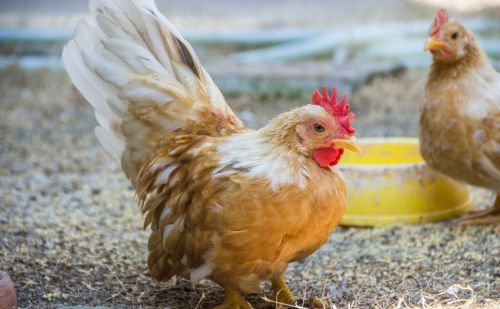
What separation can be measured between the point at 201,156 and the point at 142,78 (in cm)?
59

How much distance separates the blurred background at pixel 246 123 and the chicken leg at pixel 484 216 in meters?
0.09

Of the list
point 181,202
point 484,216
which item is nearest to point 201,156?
point 181,202

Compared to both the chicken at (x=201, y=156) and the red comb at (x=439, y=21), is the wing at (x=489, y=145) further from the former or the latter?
the chicken at (x=201, y=156)

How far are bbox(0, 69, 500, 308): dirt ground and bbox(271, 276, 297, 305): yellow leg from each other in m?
0.10

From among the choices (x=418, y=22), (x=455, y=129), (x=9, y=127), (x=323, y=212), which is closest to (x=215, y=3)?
(x=418, y=22)

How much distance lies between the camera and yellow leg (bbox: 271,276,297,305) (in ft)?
10.7

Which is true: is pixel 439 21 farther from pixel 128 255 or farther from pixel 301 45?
pixel 301 45

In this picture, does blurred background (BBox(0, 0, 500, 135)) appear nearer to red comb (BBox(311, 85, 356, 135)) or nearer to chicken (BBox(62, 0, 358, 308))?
chicken (BBox(62, 0, 358, 308))

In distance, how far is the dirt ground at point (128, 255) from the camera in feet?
10.9

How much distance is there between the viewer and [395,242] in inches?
162

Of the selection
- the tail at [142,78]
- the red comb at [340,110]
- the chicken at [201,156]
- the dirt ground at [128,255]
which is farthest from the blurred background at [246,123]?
the red comb at [340,110]

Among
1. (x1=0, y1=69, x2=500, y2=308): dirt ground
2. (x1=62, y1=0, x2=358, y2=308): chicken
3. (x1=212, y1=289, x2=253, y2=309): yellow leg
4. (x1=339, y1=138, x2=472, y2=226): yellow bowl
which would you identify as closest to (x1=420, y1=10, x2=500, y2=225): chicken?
(x1=339, y1=138, x2=472, y2=226): yellow bowl

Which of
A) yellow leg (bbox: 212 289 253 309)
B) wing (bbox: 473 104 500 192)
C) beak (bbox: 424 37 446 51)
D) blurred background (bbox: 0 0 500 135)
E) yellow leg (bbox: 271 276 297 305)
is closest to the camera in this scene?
yellow leg (bbox: 212 289 253 309)

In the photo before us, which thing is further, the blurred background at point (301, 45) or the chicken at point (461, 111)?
the blurred background at point (301, 45)
